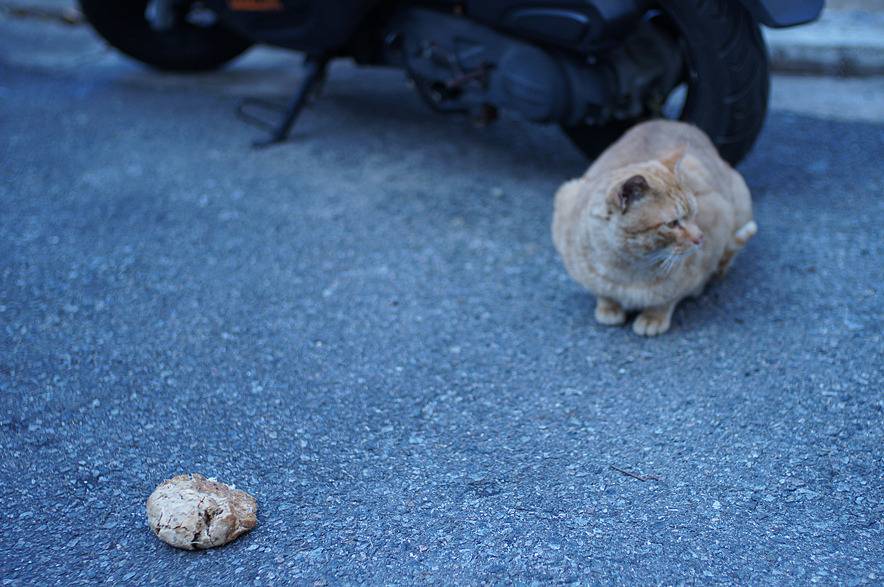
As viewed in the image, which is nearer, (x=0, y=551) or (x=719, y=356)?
(x=0, y=551)

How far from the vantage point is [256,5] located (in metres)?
4.21

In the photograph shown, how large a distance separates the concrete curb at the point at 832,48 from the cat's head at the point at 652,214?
2.85m

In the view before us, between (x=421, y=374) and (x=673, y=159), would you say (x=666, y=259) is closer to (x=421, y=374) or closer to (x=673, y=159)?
(x=673, y=159)

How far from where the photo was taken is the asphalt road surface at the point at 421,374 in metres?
2.00

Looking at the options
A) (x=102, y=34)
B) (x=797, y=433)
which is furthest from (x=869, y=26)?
(x=102, y=34)

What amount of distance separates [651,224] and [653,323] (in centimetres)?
41

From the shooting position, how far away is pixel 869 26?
5160 mm

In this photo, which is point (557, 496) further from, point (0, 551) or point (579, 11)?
point (579, 11)

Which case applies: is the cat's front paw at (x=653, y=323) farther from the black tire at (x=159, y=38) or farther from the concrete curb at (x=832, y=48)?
the black tire at (x=159, y=38)

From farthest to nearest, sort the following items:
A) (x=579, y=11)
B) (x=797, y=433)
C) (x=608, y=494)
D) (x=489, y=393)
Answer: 1. (x=579, y=11)
2. (x=489, y=393)
3. (x=797, y=433)
4. (x=608, y=494)

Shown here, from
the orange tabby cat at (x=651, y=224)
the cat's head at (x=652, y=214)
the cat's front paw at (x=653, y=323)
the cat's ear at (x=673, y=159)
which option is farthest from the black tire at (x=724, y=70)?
the cat's front paw at (x=653, y=323)

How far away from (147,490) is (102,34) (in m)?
3.96

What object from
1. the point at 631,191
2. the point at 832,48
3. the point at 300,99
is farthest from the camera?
the point at 832,48

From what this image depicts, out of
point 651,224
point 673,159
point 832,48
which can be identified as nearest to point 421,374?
point 651,224
